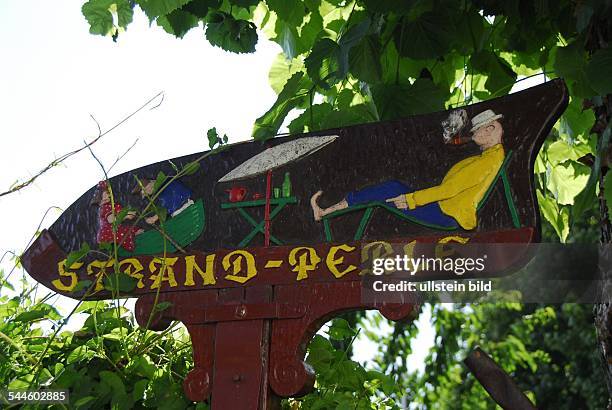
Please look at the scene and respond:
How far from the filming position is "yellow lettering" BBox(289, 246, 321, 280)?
151 cm

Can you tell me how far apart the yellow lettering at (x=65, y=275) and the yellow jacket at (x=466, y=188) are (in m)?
0.73

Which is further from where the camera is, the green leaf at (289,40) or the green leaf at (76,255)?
the green leaf at (289,40)

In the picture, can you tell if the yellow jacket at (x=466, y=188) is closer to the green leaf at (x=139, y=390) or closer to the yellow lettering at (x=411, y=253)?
the yellow lettering at (x=411, y=253)

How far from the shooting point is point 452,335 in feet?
19.9

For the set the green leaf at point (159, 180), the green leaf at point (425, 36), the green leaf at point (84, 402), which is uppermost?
the green leaf at point (425, 36)

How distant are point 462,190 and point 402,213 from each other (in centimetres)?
11

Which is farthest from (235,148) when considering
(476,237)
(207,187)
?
(476,237)

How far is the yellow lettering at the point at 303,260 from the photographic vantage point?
1512 mm

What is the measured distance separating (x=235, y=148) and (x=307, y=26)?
1.65ft

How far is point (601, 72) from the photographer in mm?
1386

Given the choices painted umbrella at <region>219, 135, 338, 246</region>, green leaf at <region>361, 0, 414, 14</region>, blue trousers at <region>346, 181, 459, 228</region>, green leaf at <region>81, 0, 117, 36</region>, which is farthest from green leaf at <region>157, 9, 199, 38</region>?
blue trousers at <region>346, 181, 459, 228</region>

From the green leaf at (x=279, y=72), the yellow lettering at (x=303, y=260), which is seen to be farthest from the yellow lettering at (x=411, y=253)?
the green leaf at (x=279, y=72)

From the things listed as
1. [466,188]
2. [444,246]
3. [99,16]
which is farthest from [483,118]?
→ [99,16]

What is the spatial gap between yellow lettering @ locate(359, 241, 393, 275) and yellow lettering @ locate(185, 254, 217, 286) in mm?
302
